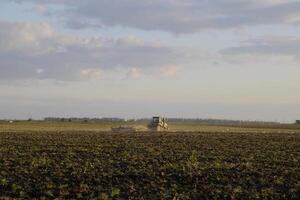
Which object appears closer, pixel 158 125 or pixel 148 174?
pixel 148 174

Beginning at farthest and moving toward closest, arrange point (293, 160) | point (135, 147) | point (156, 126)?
1. point (156, 126)
2. point (135, 147)
3. point (293, 160)

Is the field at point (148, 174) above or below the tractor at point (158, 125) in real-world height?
below

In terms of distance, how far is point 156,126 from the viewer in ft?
286

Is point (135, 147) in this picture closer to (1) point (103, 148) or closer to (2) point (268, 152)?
(1) point (103, 148)

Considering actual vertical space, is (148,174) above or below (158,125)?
below

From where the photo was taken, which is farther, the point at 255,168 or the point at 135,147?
the point at 135,147

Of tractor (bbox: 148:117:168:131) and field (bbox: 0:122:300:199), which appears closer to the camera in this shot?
field (bbox: 0:122:300:199)

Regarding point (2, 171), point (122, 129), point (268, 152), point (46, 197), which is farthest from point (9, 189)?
point (122, 129)

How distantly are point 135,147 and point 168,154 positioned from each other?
5.82 meters

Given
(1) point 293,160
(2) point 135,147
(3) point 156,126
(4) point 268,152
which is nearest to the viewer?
(1) point 293,160

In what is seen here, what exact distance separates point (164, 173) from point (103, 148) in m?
13.2

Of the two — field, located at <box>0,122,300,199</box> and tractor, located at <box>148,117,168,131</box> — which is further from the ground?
tractor, located at <box>148,117,168,131</box>

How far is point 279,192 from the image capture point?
71.9 ft

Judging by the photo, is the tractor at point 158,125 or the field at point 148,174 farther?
the tractor at point 158,125
